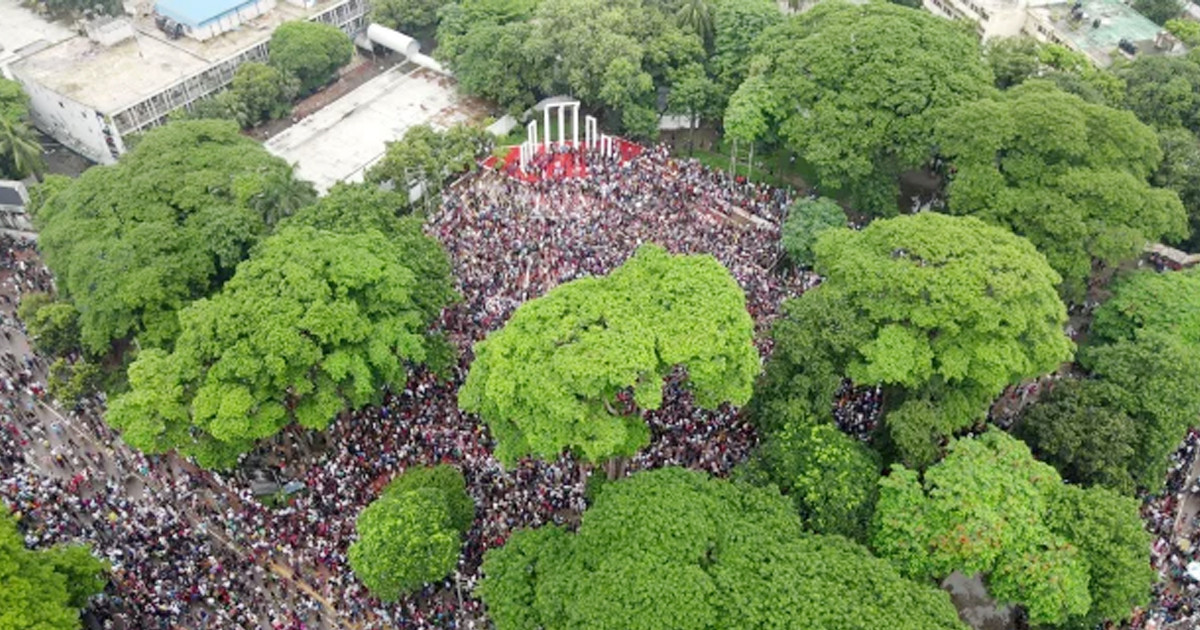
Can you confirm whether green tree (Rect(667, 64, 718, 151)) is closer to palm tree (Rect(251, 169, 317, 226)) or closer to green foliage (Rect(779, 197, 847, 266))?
green foliage (Rect(779, 197, 847, 266))

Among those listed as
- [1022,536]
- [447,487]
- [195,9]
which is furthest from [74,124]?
[1022,536]

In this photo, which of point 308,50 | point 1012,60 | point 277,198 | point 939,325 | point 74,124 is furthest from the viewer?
point 308,50

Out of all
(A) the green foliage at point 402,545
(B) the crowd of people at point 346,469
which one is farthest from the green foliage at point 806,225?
(A) the green foliage at point 402,545

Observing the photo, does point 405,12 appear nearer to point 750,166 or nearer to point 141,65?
point 141,65

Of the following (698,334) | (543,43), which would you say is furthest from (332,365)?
(543,43)

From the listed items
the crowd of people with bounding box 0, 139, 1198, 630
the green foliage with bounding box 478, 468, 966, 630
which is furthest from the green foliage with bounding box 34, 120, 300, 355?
the green foliage with bounding box 478, 468, 966, 630

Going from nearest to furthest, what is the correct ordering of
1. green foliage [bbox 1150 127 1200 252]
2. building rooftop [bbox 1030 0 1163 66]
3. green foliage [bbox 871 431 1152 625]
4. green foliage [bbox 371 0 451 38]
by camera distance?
green foliage [bbox 871 431 1152 625], green foliage [bbox 1150 127 1200 252], building rooftop [bbox 1030 0 1163 66], green foliage [bbox 371 0 451 38]
